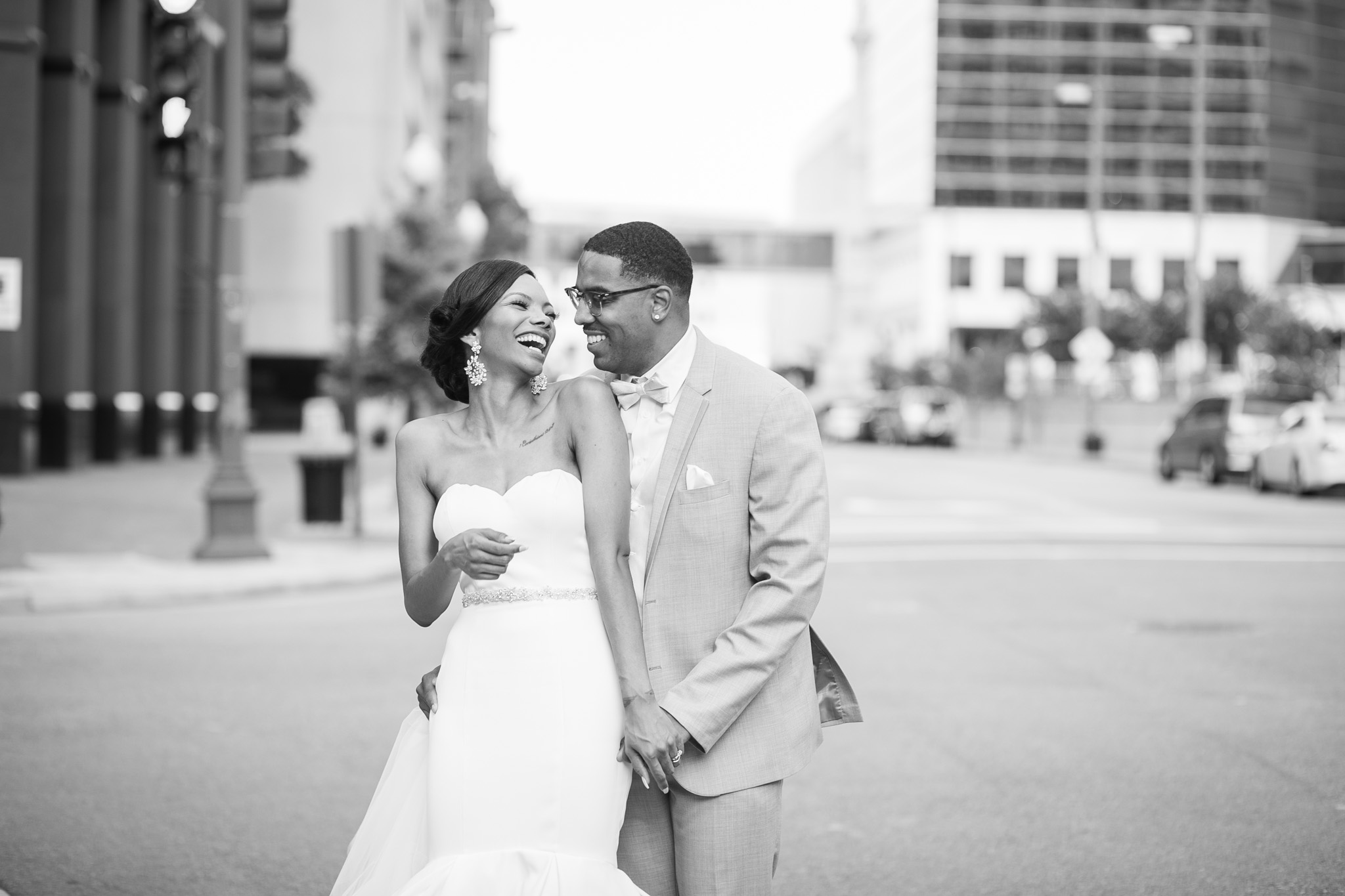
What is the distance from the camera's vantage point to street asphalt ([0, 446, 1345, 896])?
573 centimetres

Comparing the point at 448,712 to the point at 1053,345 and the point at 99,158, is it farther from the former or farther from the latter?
the point at 1053,345

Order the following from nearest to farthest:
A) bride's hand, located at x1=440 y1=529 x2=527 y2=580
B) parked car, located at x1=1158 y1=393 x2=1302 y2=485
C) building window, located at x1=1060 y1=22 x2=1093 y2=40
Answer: bride's hand, located at x1=440 y1=529 x2=527 y2=580
parked car, located at x1=1158 y1=393 x2=1302 y2=485
building window, located at x1=1060 y1=22 x2=1093 y2=40

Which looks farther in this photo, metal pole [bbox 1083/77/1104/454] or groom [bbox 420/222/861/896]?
metal pole [bbox 1083/77/1104/454]

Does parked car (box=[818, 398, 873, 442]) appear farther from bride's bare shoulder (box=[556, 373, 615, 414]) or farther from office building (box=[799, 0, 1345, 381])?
bride's bare shoulder (box=[556, 373, 615, 414])

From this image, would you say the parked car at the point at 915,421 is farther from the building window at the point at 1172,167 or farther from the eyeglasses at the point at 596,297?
the eyeglasses at the point at 596,297

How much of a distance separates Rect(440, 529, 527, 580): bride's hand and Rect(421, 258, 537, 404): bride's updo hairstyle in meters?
0.51

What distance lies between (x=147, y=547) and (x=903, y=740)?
10340 millimetres

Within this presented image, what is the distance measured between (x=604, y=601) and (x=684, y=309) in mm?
652

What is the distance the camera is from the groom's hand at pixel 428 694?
3.68 m

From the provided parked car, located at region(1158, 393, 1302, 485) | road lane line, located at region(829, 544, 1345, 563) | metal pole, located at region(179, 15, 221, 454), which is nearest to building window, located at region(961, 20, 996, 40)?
metal pole, located at region(179, 15, 221, 454)

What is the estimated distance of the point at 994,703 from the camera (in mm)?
8797

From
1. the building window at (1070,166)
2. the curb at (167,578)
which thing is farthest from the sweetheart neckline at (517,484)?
the building window at (1070,166)

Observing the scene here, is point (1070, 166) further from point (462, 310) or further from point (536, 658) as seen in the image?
point (536, 658)

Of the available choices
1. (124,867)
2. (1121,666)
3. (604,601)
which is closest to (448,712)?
(604,601)
